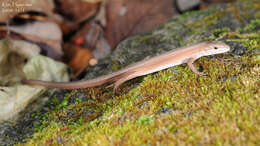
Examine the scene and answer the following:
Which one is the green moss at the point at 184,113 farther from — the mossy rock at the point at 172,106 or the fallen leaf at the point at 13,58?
the fallen leaf at the point at 13,58

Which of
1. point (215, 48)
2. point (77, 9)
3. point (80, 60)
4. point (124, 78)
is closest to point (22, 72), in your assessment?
point (80, 60)

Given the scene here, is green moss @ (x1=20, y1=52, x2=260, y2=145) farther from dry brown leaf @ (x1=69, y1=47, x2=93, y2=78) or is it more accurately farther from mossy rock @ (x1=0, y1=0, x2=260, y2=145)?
dry brown leaf @ (x1=69, y1=47, x2=93, y2=78)

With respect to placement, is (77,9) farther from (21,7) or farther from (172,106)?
(172,106)

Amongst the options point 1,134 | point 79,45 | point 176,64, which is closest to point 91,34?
point 79,45

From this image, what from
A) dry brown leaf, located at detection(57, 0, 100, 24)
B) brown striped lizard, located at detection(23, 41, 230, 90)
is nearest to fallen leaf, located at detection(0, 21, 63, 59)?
dry brown leaf, located at detection(57, 0, 100, 24)

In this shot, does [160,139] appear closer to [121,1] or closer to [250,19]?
[250,19]
